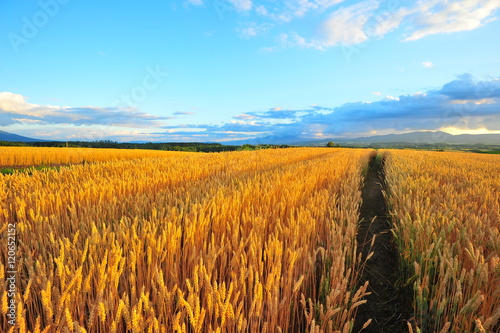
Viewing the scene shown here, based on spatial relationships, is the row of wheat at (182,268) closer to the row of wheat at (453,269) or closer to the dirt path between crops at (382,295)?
the dirt path between crops at (382,295)

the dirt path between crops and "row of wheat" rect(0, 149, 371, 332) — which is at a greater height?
"row of wheat" rect(0, 149, 371, 332)

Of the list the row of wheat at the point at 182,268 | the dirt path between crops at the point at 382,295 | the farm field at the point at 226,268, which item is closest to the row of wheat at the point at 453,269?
the farm field at the point at 226,268

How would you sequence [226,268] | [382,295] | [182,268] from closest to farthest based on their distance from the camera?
[182,268], [226,268], [382,295]

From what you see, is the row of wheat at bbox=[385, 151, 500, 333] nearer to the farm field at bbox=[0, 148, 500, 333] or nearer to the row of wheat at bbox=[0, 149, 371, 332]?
the farm field at bbox=[0, 148, 500, 333]

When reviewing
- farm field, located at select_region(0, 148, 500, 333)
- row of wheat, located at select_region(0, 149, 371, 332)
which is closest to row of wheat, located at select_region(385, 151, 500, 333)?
farm field, located at select_region(0, 148, 500, 333)

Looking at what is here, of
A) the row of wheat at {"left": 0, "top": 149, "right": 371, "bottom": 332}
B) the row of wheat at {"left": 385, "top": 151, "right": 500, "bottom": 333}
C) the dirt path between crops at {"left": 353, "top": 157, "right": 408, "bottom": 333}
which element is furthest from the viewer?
the dirt path between crops at {"left": 353, "top": 157, "right": 408, "bottom": 333}

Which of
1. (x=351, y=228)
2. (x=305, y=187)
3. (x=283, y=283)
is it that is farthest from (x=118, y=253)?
(x=305, y=187)

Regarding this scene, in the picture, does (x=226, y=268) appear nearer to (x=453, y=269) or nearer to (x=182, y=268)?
(x=182, y=268)

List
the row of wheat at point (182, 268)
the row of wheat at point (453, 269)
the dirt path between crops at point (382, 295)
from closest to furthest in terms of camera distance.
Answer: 1. the row of wheat at point (182, 268)
2. the row of wheat at point (453, 269)
3. the dirt path between crops at point (382, 295)

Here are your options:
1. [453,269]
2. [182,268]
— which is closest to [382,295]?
[453,269]

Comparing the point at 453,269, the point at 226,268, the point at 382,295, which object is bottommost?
the point at 382,295

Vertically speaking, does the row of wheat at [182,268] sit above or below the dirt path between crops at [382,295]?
above

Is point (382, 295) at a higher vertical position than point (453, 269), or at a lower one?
lower

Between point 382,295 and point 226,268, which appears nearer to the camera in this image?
point 226,268
